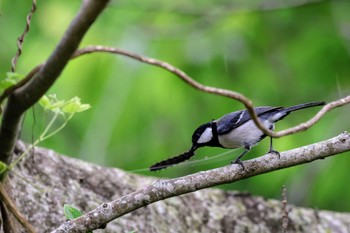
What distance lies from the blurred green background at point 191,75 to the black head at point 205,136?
190 cm

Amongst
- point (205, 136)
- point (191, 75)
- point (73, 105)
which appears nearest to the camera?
point (73, 105)

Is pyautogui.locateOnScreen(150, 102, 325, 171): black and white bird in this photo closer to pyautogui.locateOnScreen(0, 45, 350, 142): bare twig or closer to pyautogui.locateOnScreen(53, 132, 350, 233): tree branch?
pyautogui.locateOnScreen(53, 132, 350, 233): tree branch

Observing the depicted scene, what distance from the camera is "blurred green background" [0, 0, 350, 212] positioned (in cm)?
568

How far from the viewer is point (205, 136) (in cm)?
348

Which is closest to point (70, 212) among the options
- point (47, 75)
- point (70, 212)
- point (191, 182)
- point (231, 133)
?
point (70, 212)

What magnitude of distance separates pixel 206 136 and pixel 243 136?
19 cm

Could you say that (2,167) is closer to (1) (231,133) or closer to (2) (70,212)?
(2) (70,212)

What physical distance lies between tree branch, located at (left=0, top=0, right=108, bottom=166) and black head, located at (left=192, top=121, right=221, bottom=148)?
0.87 metres

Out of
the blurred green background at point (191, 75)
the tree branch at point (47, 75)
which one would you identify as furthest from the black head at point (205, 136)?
the blurred green background at point (191, 75)

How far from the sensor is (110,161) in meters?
6.16

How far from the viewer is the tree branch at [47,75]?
2.21 m

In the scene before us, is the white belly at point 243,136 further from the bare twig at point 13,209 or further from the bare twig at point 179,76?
the bare twig at point 13,209

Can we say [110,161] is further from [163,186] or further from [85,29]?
[85,29]

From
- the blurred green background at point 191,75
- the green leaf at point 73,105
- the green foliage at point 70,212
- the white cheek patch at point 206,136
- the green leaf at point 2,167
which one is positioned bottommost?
the green foliage at point 70,212
